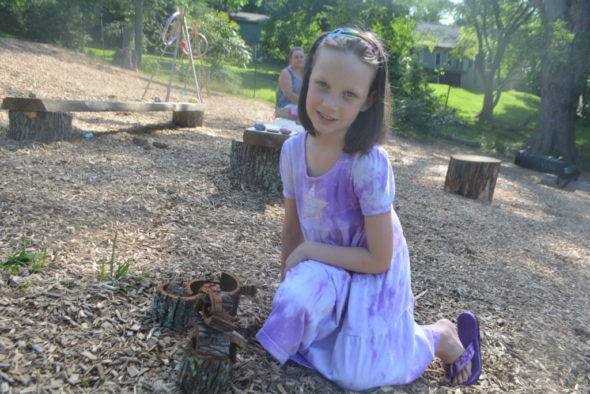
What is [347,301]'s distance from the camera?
1.89 meters

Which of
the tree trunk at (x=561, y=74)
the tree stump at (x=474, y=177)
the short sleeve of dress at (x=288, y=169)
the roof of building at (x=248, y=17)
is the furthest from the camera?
the roof of building at (x=248, y=17)

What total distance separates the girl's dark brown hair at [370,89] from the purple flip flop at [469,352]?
99 centimetres

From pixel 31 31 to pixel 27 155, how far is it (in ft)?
56.0

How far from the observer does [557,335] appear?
281cm

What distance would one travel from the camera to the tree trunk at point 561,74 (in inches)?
495

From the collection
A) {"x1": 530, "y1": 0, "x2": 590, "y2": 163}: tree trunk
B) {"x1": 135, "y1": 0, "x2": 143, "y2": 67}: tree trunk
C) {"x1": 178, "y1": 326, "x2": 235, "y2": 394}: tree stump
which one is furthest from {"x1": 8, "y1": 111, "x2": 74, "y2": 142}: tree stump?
{"x1": 530, "y1": 0, "x2": 590, "y2": 163}: tree trunk

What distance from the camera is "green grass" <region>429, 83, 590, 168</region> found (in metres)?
15.9

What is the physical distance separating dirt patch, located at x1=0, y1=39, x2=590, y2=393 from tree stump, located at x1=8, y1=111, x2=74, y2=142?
0.14 meters

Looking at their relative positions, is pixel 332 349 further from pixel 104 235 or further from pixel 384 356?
pixel 104 235

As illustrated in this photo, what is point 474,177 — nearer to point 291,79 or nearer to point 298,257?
point 291,79

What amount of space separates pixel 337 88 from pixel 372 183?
373 mm

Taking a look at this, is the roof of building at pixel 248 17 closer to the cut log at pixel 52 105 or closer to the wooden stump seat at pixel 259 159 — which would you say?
the cut log at pixel 52 105

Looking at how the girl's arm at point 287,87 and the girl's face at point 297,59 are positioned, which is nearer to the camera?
the girl's face at point 297,59

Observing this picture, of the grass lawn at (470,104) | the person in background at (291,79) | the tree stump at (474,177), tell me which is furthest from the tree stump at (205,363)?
the grass lawn at (470,104)
